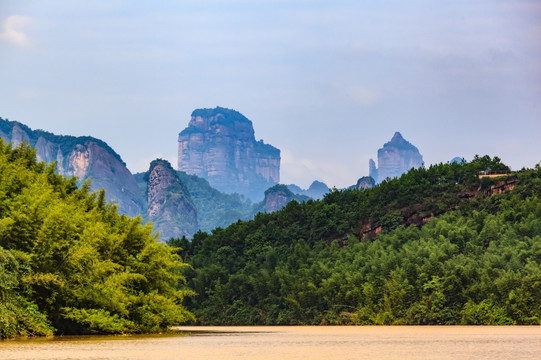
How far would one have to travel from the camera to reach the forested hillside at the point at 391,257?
198 ft

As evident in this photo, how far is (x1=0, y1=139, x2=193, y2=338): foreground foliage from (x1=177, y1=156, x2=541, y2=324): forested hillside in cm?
2417

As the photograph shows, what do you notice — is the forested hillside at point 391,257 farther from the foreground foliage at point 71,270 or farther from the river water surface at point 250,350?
the river water surface at point 250,350

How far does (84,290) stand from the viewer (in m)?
35.3

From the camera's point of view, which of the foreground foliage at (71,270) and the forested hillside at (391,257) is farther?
the forested hillside at (391,257)

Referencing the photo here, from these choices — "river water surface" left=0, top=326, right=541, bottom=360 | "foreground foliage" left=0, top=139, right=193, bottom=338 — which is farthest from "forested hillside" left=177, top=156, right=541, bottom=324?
"river water surface" left=0, top=326, right=541, bottom=360

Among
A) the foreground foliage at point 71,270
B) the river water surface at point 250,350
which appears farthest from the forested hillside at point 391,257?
the river water surface at point 250,350

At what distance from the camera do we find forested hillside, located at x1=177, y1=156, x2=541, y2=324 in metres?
60.5

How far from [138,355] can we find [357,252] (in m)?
50.3

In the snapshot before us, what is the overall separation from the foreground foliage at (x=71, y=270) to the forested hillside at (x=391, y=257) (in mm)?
24166

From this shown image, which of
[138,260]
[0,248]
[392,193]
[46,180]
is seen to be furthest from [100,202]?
[392,193]

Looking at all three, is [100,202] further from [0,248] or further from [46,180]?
[0,248]

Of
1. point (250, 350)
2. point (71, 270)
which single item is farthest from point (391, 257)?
point (250, 350)

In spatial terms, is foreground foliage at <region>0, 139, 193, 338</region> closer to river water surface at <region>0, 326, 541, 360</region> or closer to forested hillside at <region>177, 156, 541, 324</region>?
river water surface at <region>0, 326, 541, 360</region>

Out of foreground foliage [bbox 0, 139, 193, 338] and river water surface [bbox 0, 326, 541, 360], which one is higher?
foreground foliage [bbox 0, 139, 193, 338]
